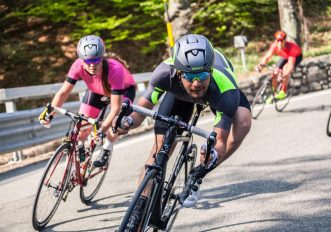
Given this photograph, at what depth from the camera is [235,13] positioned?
23234mm

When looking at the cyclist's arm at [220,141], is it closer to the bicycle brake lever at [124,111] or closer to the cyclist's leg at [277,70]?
the bicycle brake lever at [124,111]

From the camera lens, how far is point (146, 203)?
4035 millimetres

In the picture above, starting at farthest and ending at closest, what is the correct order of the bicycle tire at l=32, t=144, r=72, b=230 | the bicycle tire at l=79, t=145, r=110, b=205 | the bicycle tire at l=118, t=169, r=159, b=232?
the bicycle tire at l=79, t=145, r=110, b=205
the bicycle tire at l=32, t=144, r=72, b=230
the bicycle tire at l=118, t=169, r=159, b=232

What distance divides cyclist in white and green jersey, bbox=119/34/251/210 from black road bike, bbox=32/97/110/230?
49.9 inches

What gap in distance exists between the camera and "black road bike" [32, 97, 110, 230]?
5.99 m

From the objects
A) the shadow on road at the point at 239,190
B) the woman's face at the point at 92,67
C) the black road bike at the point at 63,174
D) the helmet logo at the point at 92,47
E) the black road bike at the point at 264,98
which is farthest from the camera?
the black road bike at the point at 264,98

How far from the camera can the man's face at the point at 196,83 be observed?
14.3 ft

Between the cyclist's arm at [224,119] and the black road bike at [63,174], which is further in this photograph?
the black road bike at [63,174]

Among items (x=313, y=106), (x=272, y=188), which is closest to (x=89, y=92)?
(x=272, y=188)

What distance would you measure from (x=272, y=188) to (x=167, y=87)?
2.62 m

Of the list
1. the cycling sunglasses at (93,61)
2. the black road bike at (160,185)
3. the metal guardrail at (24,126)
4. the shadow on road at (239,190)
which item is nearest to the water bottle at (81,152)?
the cycling sunglasses at (93,61)

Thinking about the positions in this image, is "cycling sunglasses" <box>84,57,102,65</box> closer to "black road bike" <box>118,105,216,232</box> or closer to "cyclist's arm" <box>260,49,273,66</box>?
"black road bike" <box>118,105,216,232</box>

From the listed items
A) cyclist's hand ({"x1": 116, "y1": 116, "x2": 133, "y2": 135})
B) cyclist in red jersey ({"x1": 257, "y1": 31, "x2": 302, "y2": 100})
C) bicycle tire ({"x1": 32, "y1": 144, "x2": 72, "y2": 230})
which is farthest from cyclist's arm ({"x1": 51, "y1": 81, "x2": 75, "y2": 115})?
cyclist in red jersey ({"x1": 257, "y1": 31, "x2": 302, "y2": 100})

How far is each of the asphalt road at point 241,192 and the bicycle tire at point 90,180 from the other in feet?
0.37
